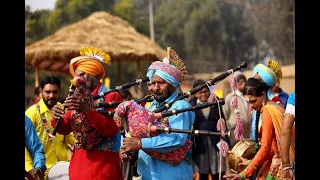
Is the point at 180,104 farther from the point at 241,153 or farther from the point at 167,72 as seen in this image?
the point at 241,153

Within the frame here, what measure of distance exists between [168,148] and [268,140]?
1.23 m

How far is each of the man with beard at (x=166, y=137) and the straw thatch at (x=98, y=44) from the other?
448 inches

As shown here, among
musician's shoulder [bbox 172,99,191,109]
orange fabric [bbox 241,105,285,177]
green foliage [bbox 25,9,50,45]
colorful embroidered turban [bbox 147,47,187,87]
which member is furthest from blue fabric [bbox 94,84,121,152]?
green foliage [bbox 25,9,50,45]

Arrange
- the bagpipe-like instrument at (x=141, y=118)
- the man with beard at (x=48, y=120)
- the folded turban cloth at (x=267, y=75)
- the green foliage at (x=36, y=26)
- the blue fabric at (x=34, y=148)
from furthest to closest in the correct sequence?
1. the green foliage at (x=36, y=26)
2. the man with beard at (x=48, y=120)
3. the folded turban cloth at (x=267, y=75)
4. the blue fabric at (x=34, y=148)
5. the bagpipe-like instrument at (x=141, y=118)

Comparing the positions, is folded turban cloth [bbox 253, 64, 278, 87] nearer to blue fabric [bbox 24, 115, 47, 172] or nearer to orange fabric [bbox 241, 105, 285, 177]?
orange fabric [bbox 241, 105, 285, 177]

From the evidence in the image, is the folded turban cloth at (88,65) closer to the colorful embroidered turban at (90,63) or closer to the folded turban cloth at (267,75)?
the colorful embroidered turban at (90,63)

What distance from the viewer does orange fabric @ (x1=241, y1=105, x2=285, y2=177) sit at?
658cm

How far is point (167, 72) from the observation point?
6.08 meters

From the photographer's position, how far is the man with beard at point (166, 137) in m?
5.81

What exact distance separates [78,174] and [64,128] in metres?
0.47

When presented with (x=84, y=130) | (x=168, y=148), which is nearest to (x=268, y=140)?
(x=168, y=148)

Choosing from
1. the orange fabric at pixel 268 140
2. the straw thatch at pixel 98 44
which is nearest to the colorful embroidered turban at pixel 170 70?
the orange fabric at pixel 268 140

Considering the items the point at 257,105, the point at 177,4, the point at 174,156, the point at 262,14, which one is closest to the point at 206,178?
the point at 257,105
